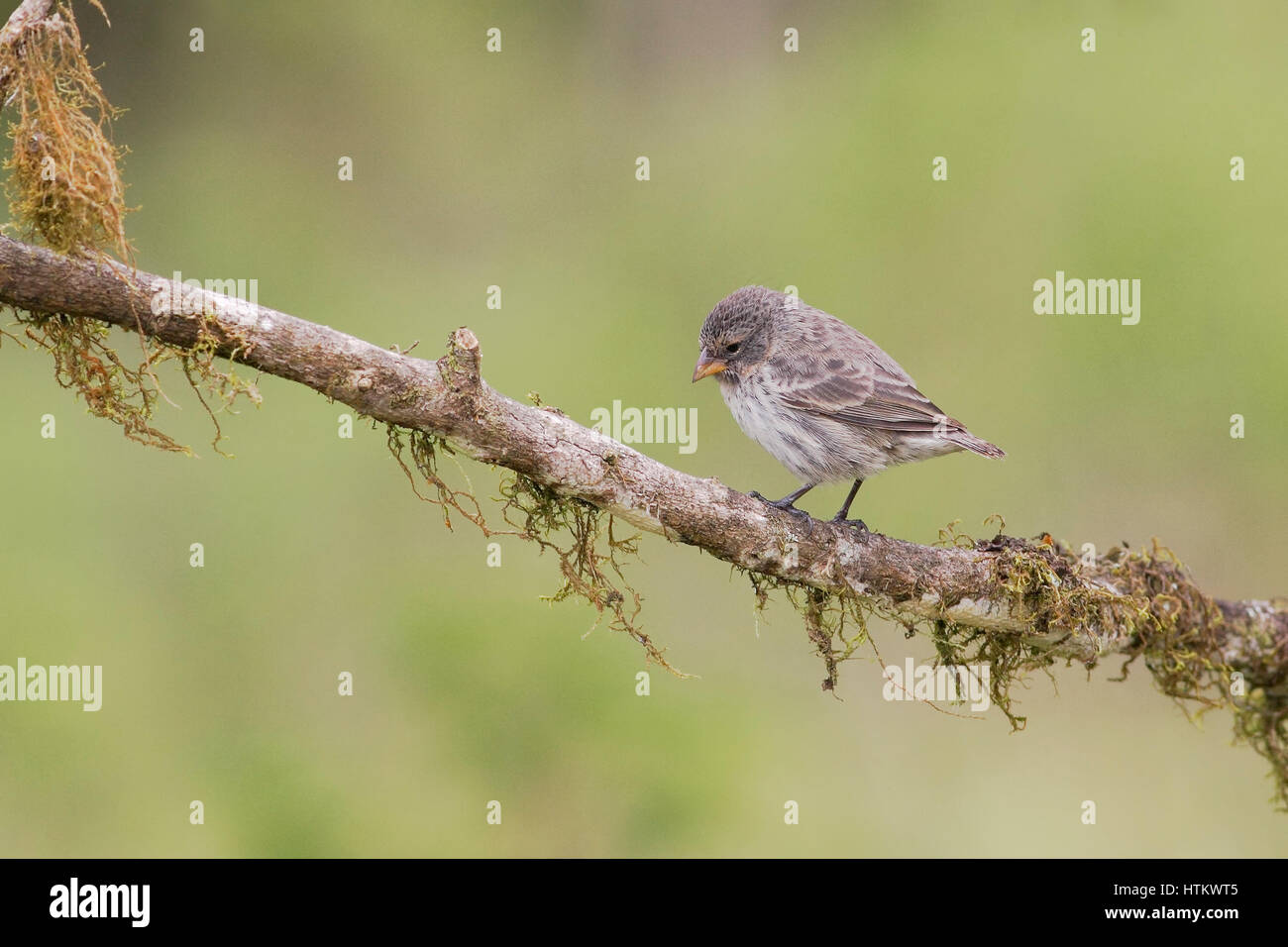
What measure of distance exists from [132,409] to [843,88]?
939cm

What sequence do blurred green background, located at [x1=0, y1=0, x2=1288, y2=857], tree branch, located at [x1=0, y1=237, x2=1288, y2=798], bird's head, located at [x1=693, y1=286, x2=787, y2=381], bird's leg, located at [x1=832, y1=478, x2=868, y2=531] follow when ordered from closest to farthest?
1. tree branch, located at [x1=0, y1=237, x2=1288, y2=798]
2. bird's leg, located at [x1=832, y1=478, x2=868, y2=531]
3. bird's head, located at [x1=693, y1=286, x2=787, y2=381]
4. blurred green background, located at [x1=0, y1=0, x2=1288, y2=857]

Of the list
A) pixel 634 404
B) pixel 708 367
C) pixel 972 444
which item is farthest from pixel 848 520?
pixel 634 404

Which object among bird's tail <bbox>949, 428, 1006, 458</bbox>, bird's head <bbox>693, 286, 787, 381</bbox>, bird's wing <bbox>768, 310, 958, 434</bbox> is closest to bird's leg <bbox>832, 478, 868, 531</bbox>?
bird's wing <bbox>768, 310, 958, 434</bbox>

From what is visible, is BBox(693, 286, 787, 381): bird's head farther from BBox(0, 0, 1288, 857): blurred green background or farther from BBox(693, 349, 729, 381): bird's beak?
BBox(0, 0, 1288, 857): blurred green background

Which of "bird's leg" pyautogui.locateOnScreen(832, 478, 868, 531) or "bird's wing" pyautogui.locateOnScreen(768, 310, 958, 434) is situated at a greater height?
"bird's wing" pyautogui.locateOnScreen(768, 310, 958, 434)

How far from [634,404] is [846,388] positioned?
14.6 ft

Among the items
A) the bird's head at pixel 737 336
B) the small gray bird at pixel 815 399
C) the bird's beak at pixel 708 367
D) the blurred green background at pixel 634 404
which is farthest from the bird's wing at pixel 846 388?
the blurred green background at pixel 634 404

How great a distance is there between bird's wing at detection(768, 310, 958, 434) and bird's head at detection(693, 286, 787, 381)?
12 centimetres

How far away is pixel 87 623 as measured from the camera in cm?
820

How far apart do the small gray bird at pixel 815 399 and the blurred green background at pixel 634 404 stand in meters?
2.48

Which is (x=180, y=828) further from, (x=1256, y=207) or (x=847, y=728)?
(x=1256, y=207)

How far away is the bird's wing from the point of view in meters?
5.55

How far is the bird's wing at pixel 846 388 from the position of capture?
555 cm

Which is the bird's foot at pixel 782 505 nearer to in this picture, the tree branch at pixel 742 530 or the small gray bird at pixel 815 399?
the tree branch at pixel 742 530
